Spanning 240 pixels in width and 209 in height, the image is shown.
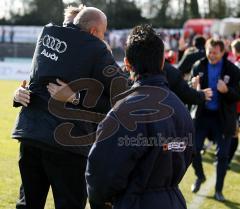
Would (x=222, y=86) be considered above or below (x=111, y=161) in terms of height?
below

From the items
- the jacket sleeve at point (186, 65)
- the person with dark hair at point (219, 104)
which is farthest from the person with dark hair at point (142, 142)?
the jacket sleeve at point (186, 65)

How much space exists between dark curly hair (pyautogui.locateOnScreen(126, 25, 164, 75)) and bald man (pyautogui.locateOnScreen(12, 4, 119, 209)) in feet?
2.97

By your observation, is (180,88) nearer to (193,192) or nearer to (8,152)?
(193,192)

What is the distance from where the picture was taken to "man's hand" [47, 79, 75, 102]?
4.15 meters

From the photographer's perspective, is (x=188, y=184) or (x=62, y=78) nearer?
(x=62, y=78)

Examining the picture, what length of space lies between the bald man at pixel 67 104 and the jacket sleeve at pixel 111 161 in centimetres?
99

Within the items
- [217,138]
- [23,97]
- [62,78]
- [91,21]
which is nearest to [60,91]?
[62,78]

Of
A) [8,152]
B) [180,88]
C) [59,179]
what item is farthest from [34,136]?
[8,152]

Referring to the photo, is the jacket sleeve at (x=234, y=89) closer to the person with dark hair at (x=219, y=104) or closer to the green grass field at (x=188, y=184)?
the person with dark hair at (x=219, y=104)

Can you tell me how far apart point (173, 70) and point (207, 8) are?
5029 cm

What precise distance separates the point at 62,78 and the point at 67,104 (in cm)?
20

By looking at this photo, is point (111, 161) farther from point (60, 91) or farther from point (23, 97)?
point (23, 97)

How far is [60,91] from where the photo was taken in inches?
163

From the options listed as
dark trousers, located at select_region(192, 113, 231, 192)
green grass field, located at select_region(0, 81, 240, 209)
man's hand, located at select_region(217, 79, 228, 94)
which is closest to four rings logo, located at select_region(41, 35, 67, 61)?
green grass field, located at select_region(0, 81, 240, 209)
